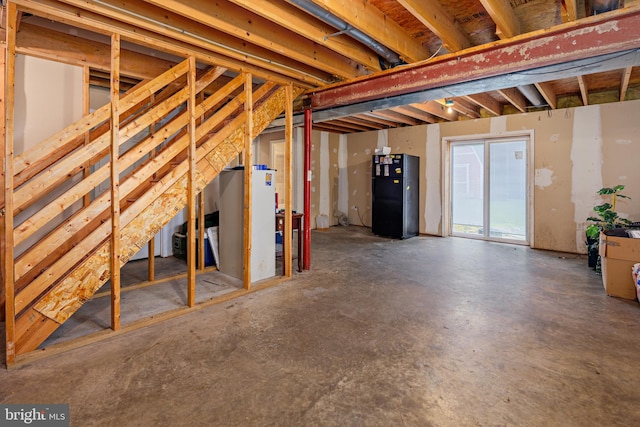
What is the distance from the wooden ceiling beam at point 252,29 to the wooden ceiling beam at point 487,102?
7.85 feet

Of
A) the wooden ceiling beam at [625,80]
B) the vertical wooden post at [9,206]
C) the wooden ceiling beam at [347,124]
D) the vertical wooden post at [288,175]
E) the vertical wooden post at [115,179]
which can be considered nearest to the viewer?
the vertical wooden post at [9,206]

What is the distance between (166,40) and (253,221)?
1914 mm

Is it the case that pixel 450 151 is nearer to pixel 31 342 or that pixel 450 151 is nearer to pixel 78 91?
pixel 78 91

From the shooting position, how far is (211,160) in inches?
123

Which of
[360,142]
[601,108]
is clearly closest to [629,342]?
[601,108]

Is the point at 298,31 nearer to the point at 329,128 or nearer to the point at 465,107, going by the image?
the point at 465,107

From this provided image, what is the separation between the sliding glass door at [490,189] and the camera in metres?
5.79

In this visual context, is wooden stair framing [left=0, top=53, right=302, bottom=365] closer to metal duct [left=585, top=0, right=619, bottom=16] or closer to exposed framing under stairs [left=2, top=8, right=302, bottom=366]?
exposed framing under stairs [left=2, top=8, right=302, bottom=366]

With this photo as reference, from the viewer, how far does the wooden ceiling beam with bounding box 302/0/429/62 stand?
225 centimetres

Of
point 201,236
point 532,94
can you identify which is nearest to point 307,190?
point 201,236

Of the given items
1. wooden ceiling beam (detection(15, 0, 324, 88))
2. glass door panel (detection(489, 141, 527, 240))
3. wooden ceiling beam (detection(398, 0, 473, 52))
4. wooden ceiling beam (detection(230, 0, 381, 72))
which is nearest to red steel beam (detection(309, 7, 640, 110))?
wooden ceiling beam (detection(398, 0, 473, 52))

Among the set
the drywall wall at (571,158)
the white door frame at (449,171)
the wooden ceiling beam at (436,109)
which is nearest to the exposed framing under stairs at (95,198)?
the wooden ceiling beam at (436,109)

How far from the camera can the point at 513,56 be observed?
2.65 m

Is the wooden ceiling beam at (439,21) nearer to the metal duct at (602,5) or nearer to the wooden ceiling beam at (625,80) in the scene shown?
the metal duct at (602,5)
